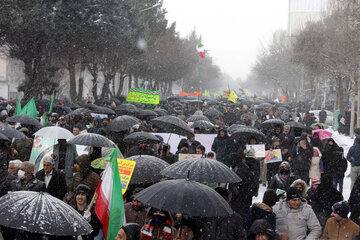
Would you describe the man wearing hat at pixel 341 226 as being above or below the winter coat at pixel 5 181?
below

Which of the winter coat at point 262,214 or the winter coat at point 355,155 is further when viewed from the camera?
the winter coat at point 355,155

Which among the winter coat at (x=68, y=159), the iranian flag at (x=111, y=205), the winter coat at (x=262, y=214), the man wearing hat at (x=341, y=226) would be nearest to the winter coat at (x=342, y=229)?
the man wearing hat at (x=341, y=226)

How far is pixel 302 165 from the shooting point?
11.8m

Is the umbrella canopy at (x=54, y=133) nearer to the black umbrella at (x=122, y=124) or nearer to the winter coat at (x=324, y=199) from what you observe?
the black umbrella at (x=122, y=124)

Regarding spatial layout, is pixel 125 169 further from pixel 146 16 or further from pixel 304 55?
pixel 146 16

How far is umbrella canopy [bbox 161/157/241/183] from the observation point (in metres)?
6.73

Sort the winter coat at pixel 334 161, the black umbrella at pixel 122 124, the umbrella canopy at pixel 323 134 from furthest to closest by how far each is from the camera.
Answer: the umbrella canopy at pixel 323 134
the black umbrella at pixel 122 124
the winter coat at pixel 334 161

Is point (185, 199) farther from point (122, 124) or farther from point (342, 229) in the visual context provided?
point (122, 124)

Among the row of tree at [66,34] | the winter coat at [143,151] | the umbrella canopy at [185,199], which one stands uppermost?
the row of tree at [66,34]

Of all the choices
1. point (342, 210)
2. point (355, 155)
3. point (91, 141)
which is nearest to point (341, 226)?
point (342, 210)

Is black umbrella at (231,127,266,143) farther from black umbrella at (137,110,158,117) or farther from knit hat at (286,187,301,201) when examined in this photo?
black umbrella at (137,110,158,117)

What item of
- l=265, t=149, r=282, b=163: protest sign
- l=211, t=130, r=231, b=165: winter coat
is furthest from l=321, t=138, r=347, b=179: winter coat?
l=211, t=130, r=231, b=165: winter coat

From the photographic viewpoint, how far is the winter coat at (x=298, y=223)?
21.1 ft

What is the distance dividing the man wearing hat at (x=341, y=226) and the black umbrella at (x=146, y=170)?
2305 mm
